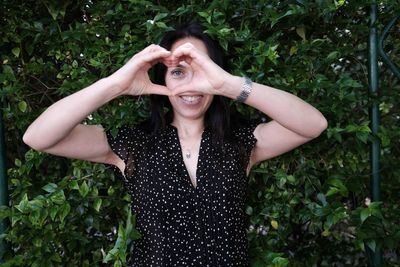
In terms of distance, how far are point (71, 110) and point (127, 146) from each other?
27 centimetres

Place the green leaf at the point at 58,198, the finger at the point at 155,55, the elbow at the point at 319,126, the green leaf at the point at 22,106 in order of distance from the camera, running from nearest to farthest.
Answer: the finger at the point at 155,55
the elbow at the point at 319,126
the green leaf at the point at 58,198
the green leaf at the point at 22,106

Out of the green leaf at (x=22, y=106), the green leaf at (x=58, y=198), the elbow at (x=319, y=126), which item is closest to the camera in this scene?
the elbow at (x=319, y=126)

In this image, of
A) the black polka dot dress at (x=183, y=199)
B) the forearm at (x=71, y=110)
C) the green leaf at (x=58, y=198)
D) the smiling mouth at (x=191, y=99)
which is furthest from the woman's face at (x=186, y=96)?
the green leaf at (x=58, y=198)

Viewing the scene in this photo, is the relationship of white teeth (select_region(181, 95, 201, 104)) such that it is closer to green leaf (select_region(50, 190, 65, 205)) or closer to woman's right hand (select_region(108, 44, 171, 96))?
woman's right hand (select_region(108, 44, 171, 96))

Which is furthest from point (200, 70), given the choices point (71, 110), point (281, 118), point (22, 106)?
point (22, 106)

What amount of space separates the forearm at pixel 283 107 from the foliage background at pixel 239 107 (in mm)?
140

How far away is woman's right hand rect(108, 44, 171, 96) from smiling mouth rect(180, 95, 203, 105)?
9cm

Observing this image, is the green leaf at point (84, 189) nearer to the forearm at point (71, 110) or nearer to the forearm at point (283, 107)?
the forearm at point (71, 110)

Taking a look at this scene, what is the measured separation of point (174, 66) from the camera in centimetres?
167

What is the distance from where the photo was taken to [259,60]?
1.76 m

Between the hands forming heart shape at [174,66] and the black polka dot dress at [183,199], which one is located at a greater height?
the hands forming heart shape at [174,66]

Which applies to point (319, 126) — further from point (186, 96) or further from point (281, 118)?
point (186, 96)

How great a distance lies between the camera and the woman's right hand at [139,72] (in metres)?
1.58

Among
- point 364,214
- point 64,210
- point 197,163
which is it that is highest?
point 364,214
